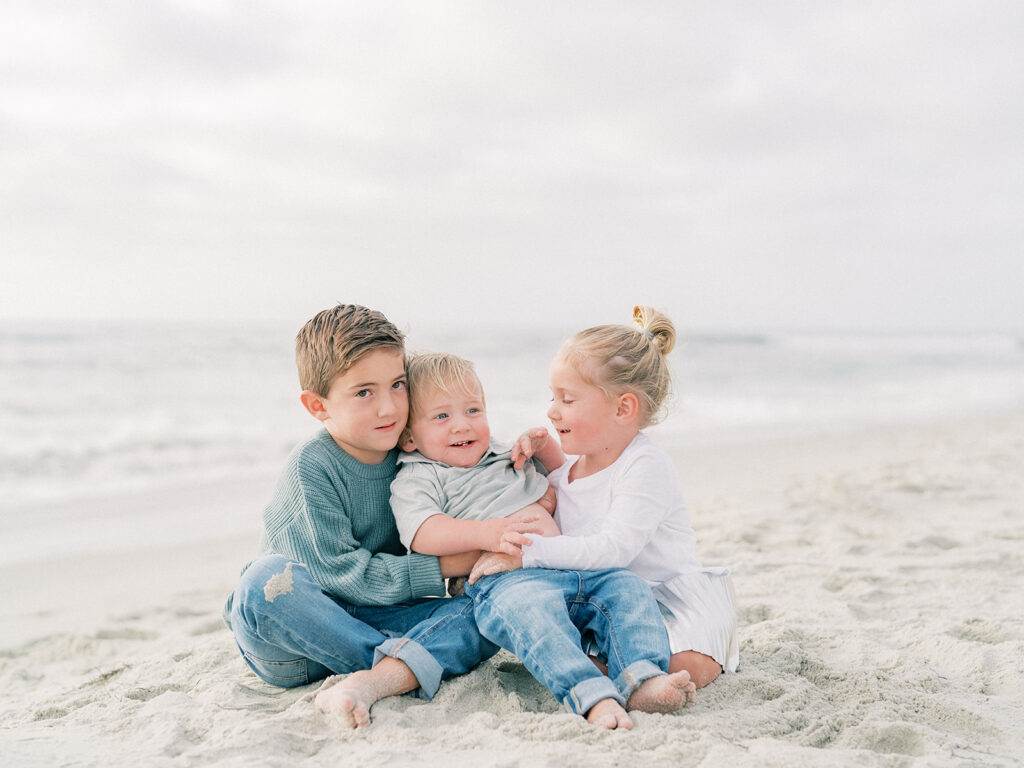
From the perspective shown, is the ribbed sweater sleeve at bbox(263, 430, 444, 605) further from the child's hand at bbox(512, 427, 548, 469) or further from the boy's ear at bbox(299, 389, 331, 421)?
the child's hand at bbox(512, 427, 548, 469)

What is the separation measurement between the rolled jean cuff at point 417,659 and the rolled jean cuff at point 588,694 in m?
0.44

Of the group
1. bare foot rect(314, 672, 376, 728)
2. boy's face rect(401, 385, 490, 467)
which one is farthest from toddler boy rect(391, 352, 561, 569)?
bare foot rect(314, 672, 376, 728)

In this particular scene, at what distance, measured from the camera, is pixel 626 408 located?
271 cm

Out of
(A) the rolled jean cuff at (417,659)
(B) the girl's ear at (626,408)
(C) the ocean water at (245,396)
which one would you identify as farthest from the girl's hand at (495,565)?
(C) the ocean water at (245,396)

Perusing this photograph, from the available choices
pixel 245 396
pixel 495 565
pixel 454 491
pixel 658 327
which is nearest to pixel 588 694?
pixel 495 565

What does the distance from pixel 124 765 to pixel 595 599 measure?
4.50ft

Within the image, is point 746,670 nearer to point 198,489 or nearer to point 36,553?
point 36,553

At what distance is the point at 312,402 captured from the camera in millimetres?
2729

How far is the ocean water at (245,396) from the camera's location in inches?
299

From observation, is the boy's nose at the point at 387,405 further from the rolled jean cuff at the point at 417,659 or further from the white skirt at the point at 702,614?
the white skirt at the point at 702,614

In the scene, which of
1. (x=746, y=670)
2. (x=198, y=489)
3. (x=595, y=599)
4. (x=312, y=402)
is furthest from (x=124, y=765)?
(x=198, y=489)

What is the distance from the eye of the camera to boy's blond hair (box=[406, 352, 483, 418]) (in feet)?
8.82

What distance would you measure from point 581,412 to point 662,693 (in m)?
0.92

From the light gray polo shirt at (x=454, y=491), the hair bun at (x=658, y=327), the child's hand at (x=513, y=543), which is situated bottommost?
the child's hand at (x=513, y=543)
